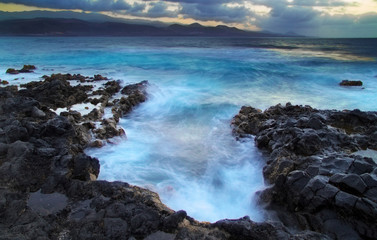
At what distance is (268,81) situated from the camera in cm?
2042

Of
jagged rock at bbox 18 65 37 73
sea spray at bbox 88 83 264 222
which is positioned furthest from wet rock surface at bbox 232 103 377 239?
jagged rock at bbox 18 65 37 73

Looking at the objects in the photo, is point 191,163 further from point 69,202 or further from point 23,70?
point 23,70

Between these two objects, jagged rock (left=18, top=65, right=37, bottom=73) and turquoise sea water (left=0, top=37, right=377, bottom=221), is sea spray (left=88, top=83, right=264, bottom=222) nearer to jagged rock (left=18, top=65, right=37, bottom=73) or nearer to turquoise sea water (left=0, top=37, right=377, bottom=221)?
turquoise sea water (left=0, top=37, right=377, bottom=221)

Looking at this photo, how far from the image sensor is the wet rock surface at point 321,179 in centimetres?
447

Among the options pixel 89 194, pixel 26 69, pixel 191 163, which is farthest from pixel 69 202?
pixel 26 69

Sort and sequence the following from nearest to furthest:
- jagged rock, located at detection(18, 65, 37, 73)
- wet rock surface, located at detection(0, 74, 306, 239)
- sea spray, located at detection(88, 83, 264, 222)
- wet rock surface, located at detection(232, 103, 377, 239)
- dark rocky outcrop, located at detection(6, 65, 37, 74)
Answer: wet rock surface, located at detection(0, 74, 306, 239) < wet rock surface, located at detection(232, 103, 377, 239) < sea spray, located at detection(88, 83, 264, 222) < dark rocky outcrop, located at detection(6, 65, 37, 74) < jagged rock, located at detection(18, 65, 37, 73)

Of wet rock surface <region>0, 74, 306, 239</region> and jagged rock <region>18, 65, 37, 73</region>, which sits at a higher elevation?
jagged rock <region>18, 65, 37, 73</region>

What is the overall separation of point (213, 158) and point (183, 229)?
4257 mm

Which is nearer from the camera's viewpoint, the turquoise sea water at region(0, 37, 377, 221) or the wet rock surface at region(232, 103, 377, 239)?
the wet rock surface at region(232, 103, 377, 239)

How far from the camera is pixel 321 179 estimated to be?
514 cm

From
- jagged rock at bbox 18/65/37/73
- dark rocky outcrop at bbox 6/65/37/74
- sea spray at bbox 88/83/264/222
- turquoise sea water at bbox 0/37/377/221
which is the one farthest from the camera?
jagged rock at bbox 18/65/37/73

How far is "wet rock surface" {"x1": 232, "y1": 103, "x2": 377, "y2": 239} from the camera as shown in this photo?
14.7 feet

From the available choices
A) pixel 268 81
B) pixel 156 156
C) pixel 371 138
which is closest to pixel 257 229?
pixel 156 156

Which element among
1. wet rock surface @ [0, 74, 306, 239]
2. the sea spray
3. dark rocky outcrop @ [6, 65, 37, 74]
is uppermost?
dark rocky outcrop @ [6, 65, 37, 74]
